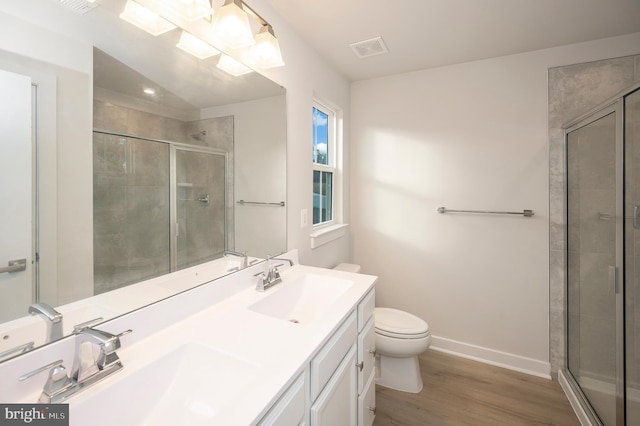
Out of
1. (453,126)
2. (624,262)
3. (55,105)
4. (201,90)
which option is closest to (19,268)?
(55,105)

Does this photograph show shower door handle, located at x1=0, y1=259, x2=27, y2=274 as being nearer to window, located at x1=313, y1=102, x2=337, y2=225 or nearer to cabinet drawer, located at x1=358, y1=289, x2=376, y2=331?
cabinet drawer, located at x1=358, y1=289, x2=376, y2=331

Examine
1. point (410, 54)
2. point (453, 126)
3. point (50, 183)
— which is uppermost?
point (410, 54)

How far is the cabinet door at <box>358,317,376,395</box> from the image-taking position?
1.30 metres

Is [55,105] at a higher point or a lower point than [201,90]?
lower

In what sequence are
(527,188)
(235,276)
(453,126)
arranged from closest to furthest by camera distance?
1. (235,276)
2. (527,188)
3. (453,126)

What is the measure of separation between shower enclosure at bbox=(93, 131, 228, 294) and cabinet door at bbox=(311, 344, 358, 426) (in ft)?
2.36

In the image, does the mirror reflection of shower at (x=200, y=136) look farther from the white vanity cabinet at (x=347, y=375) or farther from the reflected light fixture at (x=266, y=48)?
the white vanity cabinet at (x=347, y=375)

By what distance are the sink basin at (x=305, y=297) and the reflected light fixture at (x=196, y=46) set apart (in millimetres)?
1100

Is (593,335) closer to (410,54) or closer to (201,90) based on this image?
(410,54)

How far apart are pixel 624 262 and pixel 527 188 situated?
79 cm

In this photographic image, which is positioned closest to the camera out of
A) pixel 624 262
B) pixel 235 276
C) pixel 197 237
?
pixel 197 237

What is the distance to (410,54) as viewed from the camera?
6.90 ft

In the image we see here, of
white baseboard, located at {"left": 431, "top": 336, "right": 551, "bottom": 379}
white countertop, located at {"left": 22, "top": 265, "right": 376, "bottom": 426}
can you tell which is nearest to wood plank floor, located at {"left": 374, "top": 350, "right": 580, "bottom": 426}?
white baseboard, located at {"left": 431, "top": 336, "right": 551, "bottom": 379}

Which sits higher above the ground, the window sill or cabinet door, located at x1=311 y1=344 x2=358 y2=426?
the window sill
